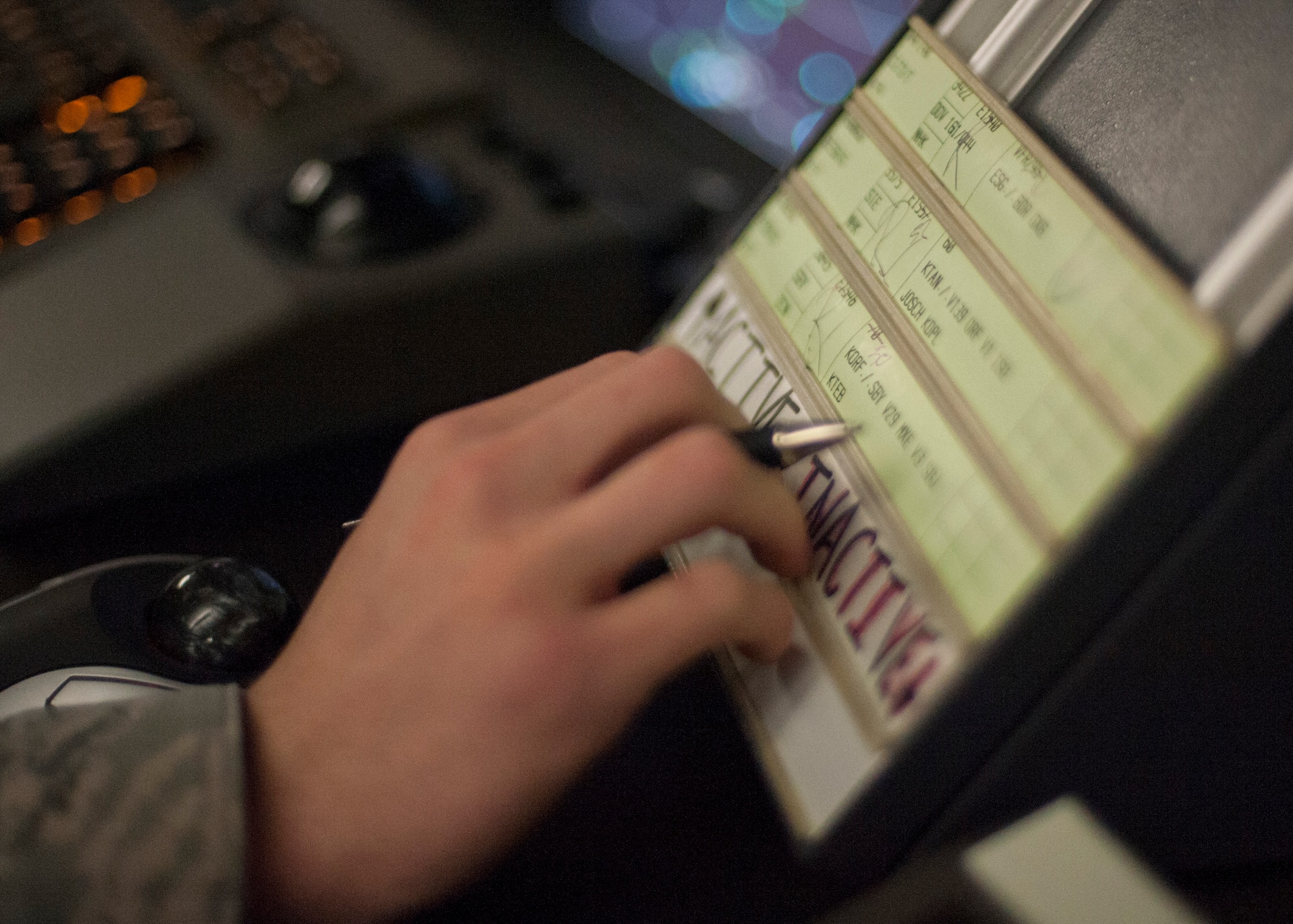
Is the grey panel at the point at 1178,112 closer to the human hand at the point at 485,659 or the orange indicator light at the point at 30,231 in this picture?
the human hand at the point at 485,659

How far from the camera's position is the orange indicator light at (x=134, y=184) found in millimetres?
573

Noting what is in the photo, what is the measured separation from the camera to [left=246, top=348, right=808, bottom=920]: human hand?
0.97 ft

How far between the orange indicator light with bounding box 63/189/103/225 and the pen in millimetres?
449

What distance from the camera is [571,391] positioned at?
1.30 ft

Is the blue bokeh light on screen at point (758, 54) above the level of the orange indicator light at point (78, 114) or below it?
above

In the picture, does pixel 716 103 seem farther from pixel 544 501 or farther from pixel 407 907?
pixel 407 907

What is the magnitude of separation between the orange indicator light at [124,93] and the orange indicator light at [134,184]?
8 cm

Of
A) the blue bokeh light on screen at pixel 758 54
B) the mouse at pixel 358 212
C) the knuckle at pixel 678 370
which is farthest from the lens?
the blue bokeh light on screen at pixel 758 54

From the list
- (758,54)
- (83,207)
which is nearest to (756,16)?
(758,54)

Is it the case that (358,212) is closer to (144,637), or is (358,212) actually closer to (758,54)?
(144,637)

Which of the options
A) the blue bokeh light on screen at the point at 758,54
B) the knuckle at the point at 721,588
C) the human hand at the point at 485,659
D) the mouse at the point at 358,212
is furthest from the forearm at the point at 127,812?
the blue bokeh light on screen at the point at 758,54

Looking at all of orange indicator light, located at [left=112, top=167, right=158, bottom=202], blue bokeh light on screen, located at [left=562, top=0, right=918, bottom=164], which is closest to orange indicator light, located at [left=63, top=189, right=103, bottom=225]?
orange indicator light, located at [left=112, top=167, right=158, bottom=202]

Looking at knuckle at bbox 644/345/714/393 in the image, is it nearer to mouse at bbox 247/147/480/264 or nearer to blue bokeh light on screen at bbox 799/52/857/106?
mouse at bbox 247/147/480/264

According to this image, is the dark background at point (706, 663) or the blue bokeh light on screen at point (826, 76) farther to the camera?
the blue bokeh light on screen at point (826, 76)
